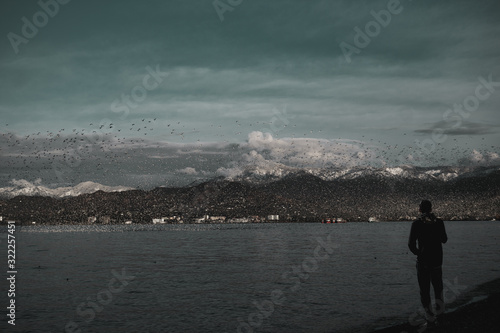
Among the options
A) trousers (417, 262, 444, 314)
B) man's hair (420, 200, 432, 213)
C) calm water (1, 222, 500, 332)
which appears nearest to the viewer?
man's hair (420, 200, 432, 213)

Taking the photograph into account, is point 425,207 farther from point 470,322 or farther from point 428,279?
point 470,322

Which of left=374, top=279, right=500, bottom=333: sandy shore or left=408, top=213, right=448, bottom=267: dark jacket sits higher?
left=408, top=213, right=448, bottom=267: dark jacket

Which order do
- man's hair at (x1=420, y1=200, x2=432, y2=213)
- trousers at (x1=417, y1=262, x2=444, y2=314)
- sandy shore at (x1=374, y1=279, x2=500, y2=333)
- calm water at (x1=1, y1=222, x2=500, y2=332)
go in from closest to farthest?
man's hair at (x1=420, y1=200, x2=432, y2=213), sandy shore at (x1=374, y1=279, x2=500, y2=333), trousers at (x1=417, y1=262, x2=444, y2=314), calm water at (x1=1, y1=222, x2=500, y2=332)

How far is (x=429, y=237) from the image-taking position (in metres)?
15.0

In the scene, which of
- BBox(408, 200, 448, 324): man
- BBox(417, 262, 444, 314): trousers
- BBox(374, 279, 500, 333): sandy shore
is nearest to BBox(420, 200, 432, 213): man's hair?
BBox(408, 200, 448, 324): man

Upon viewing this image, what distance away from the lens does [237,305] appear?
29547mm

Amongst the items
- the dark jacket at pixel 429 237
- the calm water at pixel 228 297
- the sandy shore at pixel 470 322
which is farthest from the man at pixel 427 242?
the calm water at pixel 228 297

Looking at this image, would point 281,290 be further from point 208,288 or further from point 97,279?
point 97,279

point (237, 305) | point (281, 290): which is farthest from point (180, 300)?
point (281, 290)

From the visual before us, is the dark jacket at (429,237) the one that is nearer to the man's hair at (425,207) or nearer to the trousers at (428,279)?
the man's hair at (425,207)

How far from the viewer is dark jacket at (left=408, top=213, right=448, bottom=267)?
15.0 meters

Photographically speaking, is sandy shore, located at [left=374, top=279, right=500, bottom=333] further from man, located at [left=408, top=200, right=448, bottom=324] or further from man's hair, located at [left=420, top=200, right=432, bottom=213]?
man's hair, located at [left=420, top=200, right=432, bottom=213]

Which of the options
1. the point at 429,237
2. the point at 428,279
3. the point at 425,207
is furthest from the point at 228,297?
the point at 425,207

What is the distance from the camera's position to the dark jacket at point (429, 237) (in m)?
15.0
